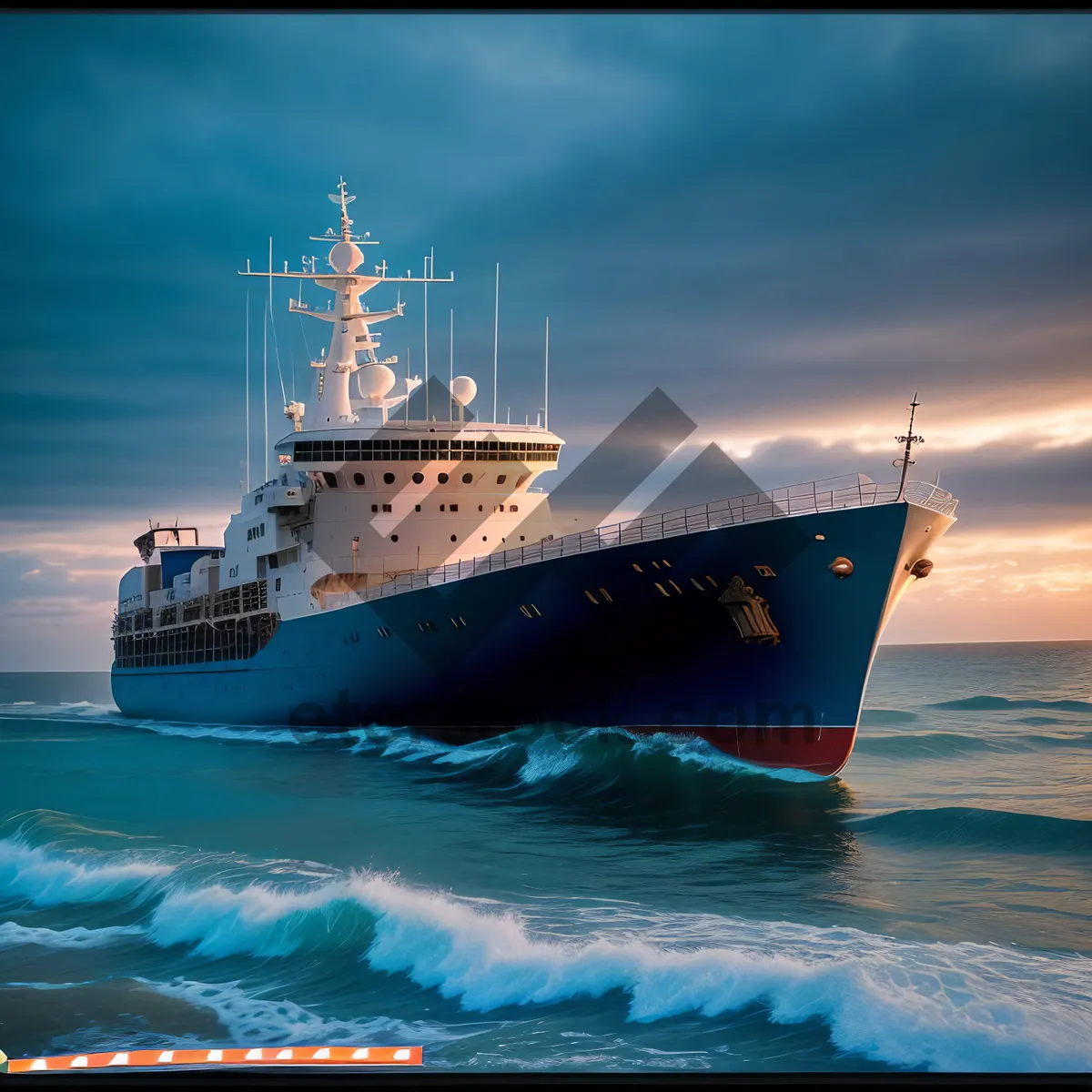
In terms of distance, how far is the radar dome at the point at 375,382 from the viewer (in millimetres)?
31016

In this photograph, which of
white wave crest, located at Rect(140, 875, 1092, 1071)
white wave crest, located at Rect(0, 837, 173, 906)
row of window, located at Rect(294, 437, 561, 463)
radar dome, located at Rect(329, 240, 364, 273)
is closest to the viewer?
white wave crest, located at Rect(140, 875, 1092, 1071)

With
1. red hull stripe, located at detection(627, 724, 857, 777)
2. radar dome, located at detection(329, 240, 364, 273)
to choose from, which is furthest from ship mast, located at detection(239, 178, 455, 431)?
red hull stripe, located at detection(627, 724, 857, 777)

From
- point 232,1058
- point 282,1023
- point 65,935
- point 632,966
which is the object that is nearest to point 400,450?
point 65,935

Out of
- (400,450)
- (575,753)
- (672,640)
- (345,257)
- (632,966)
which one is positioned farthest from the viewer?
(345,257)

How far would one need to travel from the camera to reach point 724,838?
658 inches

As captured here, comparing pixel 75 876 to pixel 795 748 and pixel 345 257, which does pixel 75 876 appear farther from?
pixel 345 257

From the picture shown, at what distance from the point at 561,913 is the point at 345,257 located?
78.7 ft

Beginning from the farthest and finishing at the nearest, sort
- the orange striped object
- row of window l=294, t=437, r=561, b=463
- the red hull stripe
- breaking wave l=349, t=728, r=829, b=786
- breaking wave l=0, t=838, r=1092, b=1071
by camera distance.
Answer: row of window l=294, t=437, r=561, b=463 < breaking wave l=349, t=728, r=829, b=786 < the red hull stripe < breaking wave l=0, t=838, r=1092, b=1071 < the orange striped object

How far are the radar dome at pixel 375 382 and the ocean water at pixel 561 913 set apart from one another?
Result: 1035cm

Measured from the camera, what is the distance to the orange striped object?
6677mm

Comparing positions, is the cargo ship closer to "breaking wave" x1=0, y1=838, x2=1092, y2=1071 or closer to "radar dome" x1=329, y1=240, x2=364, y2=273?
"radar dome" x1=329, y1=240, x2=364, y2=273

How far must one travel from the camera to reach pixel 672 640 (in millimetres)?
19781

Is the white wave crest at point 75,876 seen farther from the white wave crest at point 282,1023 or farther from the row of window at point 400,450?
the row of window at point 400,450

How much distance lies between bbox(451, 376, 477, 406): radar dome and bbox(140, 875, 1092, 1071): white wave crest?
17976 mm
